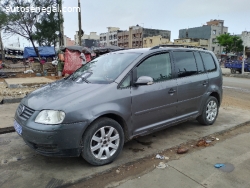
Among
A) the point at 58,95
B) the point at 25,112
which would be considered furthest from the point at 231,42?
the point at 25,112

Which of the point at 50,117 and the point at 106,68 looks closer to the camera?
the point at 50,117

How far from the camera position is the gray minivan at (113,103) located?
280 cm

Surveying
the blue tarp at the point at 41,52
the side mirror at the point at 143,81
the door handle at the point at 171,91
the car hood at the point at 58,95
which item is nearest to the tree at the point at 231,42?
the blue tarp at the point at 41,52

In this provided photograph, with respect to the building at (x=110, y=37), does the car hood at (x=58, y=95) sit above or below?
below

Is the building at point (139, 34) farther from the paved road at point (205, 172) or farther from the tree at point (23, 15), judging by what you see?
the paved road at point (205, 172)

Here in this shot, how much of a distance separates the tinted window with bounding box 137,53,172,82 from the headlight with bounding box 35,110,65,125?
1.37 meters

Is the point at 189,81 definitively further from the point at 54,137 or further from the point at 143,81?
the point at 54,137

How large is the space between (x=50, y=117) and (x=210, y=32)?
6903 centimetres

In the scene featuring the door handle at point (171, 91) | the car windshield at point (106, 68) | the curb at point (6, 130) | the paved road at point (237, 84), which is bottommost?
the curb at point (6, 130)

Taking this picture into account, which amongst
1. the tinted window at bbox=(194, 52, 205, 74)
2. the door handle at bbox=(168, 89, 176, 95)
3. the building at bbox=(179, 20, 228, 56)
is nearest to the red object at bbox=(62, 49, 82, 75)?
the tinted window at bbox=(194, 52, 205, 74)

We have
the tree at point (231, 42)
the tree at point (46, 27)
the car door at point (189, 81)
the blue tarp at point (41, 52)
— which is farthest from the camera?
the tree at point (231, 42)

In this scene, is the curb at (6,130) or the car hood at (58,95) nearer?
the car hood at (58,95)

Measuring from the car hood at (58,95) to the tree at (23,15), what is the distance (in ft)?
48.2

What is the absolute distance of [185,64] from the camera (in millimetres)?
4309
